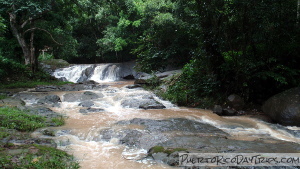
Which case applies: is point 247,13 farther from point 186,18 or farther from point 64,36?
point 64,36

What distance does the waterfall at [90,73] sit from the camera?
18.7m

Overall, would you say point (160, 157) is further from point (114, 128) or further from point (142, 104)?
point (142, 104)

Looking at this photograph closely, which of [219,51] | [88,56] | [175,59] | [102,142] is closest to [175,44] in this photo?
[175,59]

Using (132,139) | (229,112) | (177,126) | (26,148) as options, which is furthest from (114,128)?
(229,112)

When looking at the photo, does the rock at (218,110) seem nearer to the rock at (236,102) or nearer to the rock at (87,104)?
the rock at (236,102)

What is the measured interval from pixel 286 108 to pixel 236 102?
5.67 ft

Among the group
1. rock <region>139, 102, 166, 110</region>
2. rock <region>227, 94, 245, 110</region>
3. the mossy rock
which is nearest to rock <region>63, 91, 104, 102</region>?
rock <region>139, 102, 166, 110</region>

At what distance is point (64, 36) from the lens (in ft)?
54.2

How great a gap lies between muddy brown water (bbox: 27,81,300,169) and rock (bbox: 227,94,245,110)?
633 millimetres

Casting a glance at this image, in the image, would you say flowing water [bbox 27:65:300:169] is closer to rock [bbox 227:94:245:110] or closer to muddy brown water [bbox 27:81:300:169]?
muddy brown water [bbox 27:81:300:169]

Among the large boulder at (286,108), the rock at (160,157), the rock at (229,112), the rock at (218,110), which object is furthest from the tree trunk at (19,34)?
the large boulder at (286,108)

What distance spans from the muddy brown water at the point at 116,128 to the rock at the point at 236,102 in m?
0.63

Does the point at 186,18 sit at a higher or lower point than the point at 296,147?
higher

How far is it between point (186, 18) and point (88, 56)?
14.8 m
